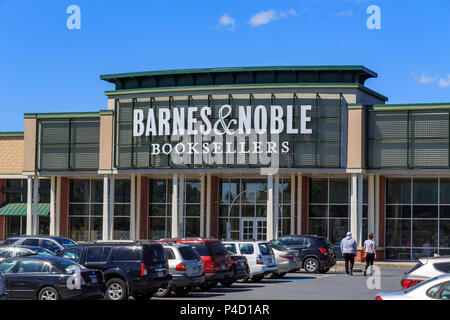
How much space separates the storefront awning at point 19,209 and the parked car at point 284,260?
2372 cm

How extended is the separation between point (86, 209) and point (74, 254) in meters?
29.9

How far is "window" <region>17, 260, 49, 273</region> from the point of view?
65.9 ft

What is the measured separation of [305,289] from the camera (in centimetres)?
2630

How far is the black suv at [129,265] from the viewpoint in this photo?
21281mm

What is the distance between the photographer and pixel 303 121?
44.6m

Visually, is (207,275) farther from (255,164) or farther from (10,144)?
(10,144)

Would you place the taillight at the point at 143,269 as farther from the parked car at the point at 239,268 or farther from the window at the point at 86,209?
the window at the point at 86,209

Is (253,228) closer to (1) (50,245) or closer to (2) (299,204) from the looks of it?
(2) (299,204)

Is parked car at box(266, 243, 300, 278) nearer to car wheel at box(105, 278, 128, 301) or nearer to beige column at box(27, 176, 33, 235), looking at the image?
car wheel at box(105, 278, 128, 301)

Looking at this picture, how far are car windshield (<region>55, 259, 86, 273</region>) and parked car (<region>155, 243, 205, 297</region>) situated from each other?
3.34m

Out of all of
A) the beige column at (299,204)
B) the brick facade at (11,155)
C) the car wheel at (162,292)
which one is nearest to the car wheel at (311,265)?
the beige column at (299,204)

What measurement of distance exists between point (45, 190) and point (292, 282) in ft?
91.0

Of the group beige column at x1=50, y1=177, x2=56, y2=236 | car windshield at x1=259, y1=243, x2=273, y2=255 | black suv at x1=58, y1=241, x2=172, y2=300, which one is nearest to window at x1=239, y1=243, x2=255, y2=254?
car windshield at x1=259, y1=243, x2=273, y2=255

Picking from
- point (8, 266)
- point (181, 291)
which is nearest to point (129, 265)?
point (181, 291)
